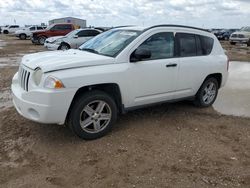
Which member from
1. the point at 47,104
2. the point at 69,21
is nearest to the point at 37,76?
the point at 47,104

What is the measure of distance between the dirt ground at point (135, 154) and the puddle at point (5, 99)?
2.66 feet

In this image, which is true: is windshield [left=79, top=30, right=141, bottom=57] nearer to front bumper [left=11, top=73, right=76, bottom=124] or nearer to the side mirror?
the side mirror

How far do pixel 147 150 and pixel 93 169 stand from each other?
90cm

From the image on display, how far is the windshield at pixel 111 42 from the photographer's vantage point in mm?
5047

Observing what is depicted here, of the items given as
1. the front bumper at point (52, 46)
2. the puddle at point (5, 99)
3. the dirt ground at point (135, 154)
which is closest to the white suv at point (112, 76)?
the dirt ground at point (135, 154)

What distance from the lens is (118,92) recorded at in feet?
15.8

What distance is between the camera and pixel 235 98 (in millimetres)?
7406

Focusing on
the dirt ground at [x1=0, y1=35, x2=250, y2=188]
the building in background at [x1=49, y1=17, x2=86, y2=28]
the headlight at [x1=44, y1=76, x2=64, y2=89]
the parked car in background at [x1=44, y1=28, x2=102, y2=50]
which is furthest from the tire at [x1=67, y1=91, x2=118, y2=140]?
the building in background at [x1=49, y1=17, x2=86, y2=28]

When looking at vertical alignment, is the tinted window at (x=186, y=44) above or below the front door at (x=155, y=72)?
above

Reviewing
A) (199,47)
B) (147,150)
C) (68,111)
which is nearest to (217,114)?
(199,47)

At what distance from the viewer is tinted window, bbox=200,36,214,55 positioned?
6138 mm

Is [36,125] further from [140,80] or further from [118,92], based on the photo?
[140,80]

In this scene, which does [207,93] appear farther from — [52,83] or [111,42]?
[52,83]

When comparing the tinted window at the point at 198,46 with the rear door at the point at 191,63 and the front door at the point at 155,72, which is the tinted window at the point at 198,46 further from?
the front door at the point at 155,72
